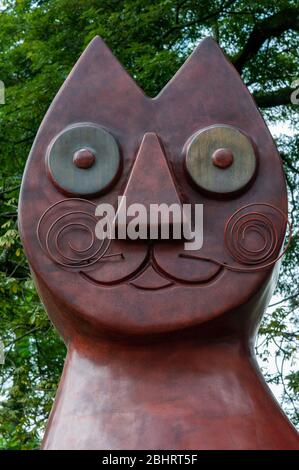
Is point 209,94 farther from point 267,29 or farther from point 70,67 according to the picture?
point 267,29

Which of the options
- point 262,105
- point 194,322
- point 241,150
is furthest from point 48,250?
point 262,105

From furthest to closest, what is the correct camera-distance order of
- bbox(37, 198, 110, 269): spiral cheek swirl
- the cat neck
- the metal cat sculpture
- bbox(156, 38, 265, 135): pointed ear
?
bbox(156, 38, 265, 135): pointed ear, bbox(37, 198, 110, 269): spiral cheek swirl, the metal cat sculpture, the cat neck

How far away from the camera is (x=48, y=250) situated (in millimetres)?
3328

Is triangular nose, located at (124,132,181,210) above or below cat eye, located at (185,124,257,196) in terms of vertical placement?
below

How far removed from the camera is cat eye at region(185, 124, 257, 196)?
3324mm

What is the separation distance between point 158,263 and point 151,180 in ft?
0.98

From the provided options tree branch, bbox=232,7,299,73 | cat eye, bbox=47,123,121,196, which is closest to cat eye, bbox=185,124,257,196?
cat eye, bbox=47,123,121,196

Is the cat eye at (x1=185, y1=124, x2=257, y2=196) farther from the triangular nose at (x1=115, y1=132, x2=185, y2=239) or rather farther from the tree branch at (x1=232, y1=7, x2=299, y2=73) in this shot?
the tree branch at (x1=232, y1=7, x2=299, y2=73)

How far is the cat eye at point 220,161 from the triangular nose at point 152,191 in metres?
0.11

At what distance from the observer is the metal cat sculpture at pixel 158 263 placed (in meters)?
3.19

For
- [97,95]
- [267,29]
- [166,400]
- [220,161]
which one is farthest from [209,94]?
[267,29]

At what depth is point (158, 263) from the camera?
10.8 ft

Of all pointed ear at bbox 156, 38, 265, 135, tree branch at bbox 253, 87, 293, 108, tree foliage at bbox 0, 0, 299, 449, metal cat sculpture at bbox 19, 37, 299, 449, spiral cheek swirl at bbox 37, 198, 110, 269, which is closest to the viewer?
metal cat sculpture at bbox 19, 37, 299, 449
